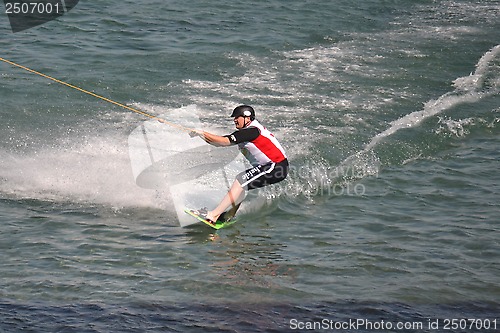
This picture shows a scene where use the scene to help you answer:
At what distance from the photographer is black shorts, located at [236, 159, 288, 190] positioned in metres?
12.2

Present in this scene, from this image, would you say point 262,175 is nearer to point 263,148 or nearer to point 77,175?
point 263,148

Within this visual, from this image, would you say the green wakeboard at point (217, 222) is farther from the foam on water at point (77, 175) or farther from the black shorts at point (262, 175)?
the foam on water at point (77, 175)

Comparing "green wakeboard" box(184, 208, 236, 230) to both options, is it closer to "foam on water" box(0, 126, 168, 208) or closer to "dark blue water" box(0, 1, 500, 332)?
"dark blue water" box(0, 1, 500, 332)

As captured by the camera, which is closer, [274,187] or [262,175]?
[262,175]

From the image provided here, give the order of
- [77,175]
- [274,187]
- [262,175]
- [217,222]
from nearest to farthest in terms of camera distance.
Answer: [217,222] < [262,175] < [274,187] < [77,175]

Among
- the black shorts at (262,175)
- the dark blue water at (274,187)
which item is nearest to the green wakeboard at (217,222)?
the dark blue water at (274,187)

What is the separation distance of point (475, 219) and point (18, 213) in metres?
6.61

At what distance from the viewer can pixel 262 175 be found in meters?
12.2

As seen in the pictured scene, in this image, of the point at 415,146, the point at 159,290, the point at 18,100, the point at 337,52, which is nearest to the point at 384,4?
the point at 337,52

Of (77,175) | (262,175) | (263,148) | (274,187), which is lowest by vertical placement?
(274,187)

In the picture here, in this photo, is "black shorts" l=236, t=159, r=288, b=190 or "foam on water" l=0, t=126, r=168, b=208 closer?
"black shorts" l=236, t=159, r=288, b=190

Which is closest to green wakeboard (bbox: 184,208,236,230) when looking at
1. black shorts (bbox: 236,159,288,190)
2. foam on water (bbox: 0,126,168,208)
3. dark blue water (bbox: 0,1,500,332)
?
dark blue water (bbox: 0,1,500,332)

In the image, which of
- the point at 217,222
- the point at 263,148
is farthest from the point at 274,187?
the point at 217,222

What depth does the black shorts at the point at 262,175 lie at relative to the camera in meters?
12.2
